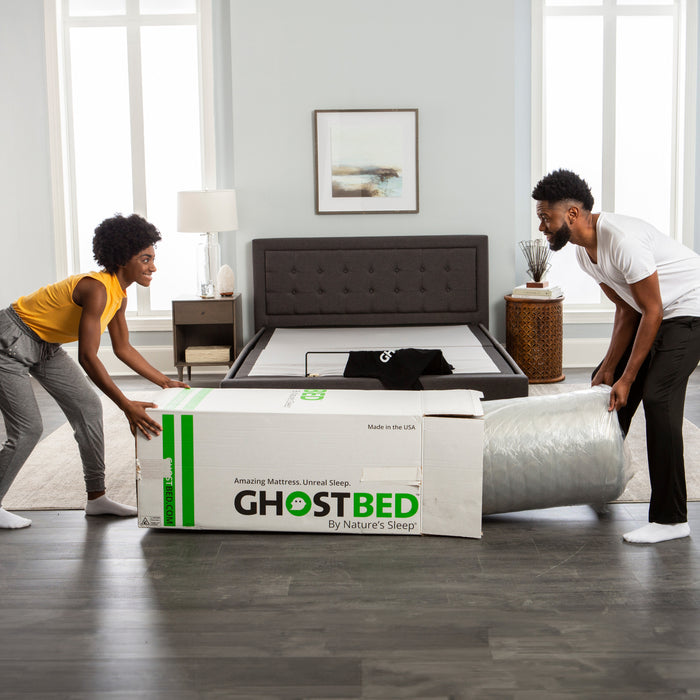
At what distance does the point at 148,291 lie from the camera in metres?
6.30

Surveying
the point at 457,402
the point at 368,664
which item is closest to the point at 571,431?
the point at 457,402

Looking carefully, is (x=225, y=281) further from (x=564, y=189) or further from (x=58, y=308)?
(x=564, y=189)

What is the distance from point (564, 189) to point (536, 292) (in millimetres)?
2725

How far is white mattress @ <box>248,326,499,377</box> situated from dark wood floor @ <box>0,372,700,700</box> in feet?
4.30

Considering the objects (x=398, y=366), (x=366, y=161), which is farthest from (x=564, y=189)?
(x=366, y=161)

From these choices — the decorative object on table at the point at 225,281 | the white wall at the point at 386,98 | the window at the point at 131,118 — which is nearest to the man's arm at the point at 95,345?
the decorative object on table at the point at 225,281

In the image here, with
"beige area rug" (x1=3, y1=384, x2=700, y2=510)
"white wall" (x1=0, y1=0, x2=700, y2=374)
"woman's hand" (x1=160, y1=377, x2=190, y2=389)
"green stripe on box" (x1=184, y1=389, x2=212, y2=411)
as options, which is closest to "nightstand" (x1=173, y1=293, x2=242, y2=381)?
"white wall" (x1=0, y1=0, x2=700, y2=374)

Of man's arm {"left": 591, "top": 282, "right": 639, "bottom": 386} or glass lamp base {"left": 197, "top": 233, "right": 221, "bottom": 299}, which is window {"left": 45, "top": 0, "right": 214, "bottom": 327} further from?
man's arm {"left": 591, "top": 282, "right": 639, "bottom": 386}

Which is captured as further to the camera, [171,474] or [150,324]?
[150,324]

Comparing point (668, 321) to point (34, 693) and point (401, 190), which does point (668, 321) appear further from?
point (401, 190)

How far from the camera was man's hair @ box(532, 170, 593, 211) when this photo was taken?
9.61 ft

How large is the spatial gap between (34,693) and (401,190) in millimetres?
4341

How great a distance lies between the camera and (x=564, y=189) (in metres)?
2.93

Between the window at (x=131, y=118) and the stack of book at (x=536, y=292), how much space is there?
7.42 feet
